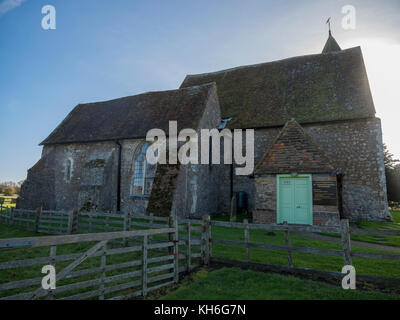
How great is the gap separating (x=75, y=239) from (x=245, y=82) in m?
21.0

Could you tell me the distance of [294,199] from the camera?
13.5 meters

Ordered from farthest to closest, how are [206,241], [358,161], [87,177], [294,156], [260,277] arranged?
1. [87,177]
2. [358,161]
3. [294,156]
4. [206,241]
5. [260,277]

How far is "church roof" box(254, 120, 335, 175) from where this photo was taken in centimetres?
1323

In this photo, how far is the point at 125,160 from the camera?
17.7 metres

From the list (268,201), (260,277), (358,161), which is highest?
(358,161)

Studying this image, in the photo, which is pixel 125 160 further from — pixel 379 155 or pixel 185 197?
pixel 379 155

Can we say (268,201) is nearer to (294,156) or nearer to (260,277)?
(294,156)

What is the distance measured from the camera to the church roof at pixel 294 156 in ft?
43.4

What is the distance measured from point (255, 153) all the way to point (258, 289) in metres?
14.1

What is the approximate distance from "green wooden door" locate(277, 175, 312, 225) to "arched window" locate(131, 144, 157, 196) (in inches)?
311

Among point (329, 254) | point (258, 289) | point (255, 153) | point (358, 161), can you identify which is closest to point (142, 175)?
point (255, 153)
